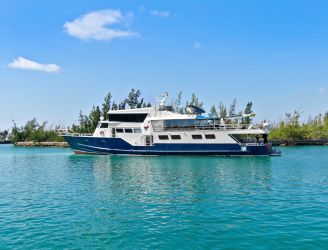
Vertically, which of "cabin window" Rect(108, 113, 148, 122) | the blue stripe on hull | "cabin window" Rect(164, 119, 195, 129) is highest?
"cabin window" Rect(108, 113, 148, 122)

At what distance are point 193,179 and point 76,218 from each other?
10874 millimetres

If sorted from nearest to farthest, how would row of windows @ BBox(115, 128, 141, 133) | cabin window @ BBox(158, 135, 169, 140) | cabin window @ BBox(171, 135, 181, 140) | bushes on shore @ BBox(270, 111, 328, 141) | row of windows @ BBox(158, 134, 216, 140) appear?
row of windows @ BBox(158, 134, 216, 140), cabin window @ BBox(171, 135, 181, 140), cabin window @ BBox(158, 135, 169, 140), row of windows @ BBox(115, 128, 141, 133), bushes on shore @ BBox(270, 111, 328, 141)

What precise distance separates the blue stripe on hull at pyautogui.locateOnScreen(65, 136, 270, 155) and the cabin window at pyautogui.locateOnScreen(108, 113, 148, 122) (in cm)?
278

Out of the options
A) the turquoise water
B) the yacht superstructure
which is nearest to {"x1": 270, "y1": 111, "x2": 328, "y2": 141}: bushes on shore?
the yacht superstructure

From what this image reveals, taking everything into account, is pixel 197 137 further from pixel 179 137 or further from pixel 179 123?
pixel 179 123

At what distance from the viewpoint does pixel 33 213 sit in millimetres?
13328

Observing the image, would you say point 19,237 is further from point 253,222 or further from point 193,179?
point 193,179

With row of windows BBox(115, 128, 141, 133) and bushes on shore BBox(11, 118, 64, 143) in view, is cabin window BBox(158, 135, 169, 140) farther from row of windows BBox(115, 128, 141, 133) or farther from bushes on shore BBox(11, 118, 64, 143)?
bushes on shore BBox(11, 118, 64, 143)

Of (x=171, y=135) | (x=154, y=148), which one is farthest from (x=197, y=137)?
(x=154, y=148)

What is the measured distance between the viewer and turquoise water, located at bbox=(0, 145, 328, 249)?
9.98 metres

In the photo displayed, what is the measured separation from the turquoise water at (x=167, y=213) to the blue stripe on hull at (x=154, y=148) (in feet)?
59.4

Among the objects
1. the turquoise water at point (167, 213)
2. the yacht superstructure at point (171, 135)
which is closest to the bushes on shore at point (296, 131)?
the yacht superstructure at point (171, 135)

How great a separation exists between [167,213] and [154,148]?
28.9 metres

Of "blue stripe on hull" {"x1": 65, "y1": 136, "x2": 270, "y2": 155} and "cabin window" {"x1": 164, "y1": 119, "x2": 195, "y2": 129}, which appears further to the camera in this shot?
"cabin window" {"x1": 164, "y1": 119, "x2": 195, "y2": 129}
